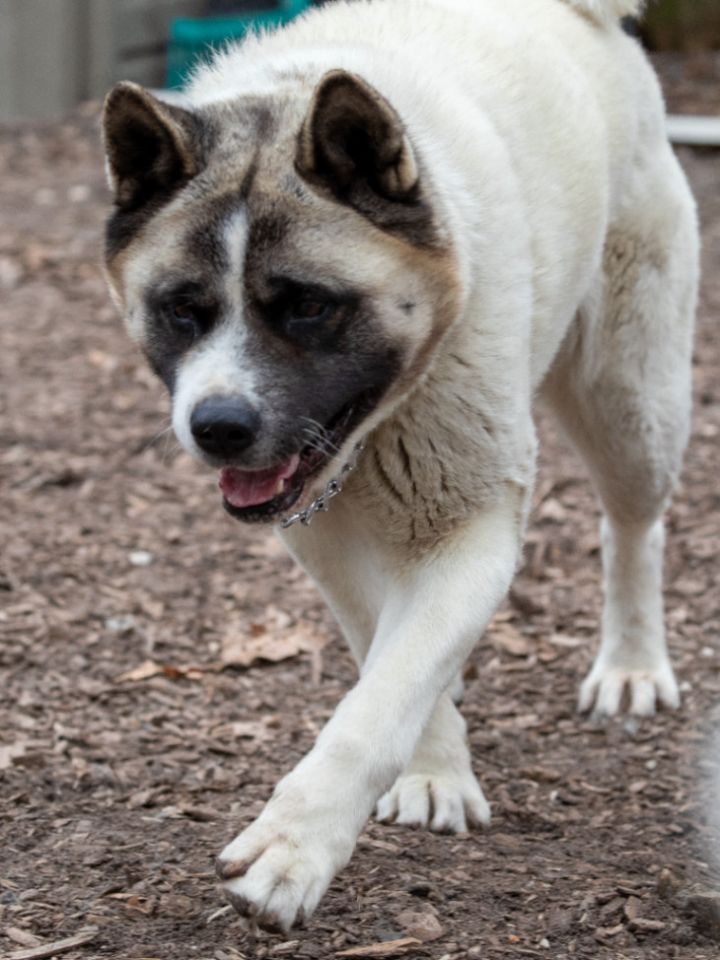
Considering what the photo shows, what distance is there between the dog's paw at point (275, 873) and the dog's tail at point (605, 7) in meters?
2.48

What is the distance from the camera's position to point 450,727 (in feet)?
13.3

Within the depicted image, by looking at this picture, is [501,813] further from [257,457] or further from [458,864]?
[257,457]

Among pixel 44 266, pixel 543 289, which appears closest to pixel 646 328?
pixel 543 289

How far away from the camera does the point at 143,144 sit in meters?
3.34

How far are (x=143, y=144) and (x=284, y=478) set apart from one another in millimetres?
790

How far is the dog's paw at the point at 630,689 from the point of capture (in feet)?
15.4

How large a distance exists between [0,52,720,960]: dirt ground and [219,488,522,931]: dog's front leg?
278 mm

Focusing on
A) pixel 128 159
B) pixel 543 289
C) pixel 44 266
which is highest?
pixel 128 159

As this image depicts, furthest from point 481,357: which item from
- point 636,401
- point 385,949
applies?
point 385,949

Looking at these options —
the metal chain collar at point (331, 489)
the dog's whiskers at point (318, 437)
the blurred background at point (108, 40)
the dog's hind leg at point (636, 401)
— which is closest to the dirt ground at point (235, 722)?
the dog's hind leg at point (636, 401)

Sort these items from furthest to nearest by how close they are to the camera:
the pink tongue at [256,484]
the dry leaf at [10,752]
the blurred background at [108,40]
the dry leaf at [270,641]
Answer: the blurred background at [108,40] → the dry leaf at [270,641] → the dry leaf at [10,752] → the pink tongue at [256,484]

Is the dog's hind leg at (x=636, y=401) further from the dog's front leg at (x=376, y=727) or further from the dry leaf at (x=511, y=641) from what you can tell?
the dog's front leg at (x=376, y=727)

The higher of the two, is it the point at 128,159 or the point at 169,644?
the point at 128,159

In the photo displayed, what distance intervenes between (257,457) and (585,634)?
2.39 m
